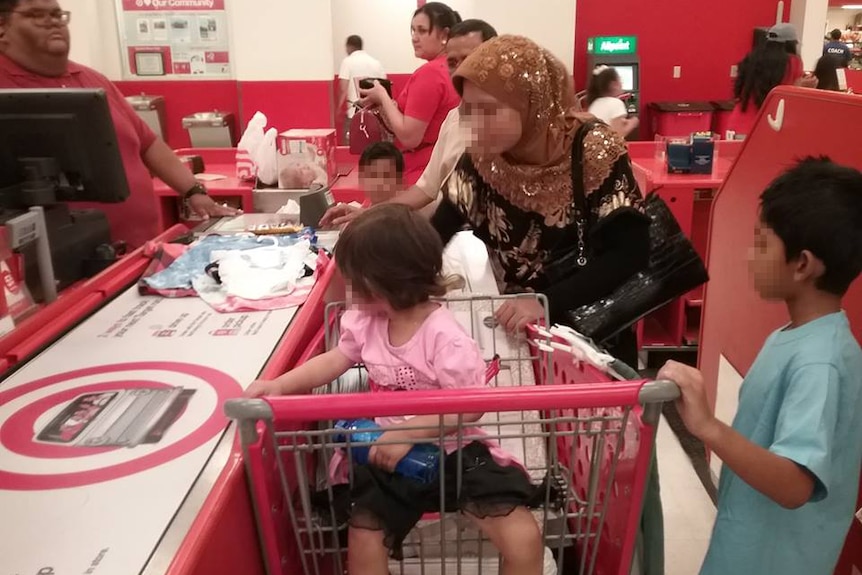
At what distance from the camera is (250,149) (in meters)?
4.64

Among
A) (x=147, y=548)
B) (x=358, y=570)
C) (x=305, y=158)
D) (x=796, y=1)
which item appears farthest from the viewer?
(x=796, y=1)

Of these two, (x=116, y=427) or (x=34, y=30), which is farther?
(x=34, y=30)

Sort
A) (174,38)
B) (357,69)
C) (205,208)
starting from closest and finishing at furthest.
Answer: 1. (205,208)
2. (174,38)
3. (357,69)

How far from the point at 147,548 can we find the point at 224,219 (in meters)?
2.15

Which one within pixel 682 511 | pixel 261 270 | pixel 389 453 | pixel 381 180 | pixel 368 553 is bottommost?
pixel 682 511

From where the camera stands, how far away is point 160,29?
6809 millimetres

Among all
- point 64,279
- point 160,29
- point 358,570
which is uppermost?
point 160,29

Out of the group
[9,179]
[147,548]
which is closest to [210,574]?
[147,548]

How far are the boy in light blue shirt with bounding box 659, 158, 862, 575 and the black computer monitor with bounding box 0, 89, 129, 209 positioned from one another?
1607mm

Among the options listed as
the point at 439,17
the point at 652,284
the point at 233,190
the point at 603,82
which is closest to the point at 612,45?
the point at 603,82

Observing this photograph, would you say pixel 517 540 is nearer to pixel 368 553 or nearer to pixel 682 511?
pixel 368 553

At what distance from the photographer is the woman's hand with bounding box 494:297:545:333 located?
183 centimetres

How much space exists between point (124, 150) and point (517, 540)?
2322 mm

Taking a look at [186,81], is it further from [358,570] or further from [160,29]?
[358,570]
